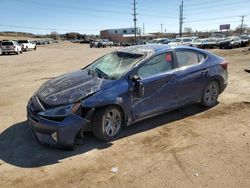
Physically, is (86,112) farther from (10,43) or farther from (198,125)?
(10,43)

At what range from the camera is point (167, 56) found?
572cm

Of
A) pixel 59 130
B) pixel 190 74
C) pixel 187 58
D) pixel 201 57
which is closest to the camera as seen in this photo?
pixel 59 130

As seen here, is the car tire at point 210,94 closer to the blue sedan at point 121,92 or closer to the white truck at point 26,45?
the blue sedan at point 121,92

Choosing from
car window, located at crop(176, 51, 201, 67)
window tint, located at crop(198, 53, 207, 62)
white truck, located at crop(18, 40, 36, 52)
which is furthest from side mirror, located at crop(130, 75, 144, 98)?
white truck, located at crop(18, 40, 36, 52)

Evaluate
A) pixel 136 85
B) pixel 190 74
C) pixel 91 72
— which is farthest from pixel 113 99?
pixel 190 74

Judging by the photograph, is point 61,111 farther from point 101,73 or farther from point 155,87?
point 155,87

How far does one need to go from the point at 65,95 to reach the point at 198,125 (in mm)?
2684

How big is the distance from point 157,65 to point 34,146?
2704 millimetres

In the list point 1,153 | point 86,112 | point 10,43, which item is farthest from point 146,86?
point 10,43

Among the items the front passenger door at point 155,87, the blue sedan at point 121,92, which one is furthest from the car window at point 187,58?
the front passenger door at point 155,87

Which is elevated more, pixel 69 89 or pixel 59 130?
pixel 69 89

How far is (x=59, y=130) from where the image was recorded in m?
4.25

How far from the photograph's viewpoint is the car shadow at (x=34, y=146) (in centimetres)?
427

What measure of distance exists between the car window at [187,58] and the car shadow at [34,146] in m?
1.18
